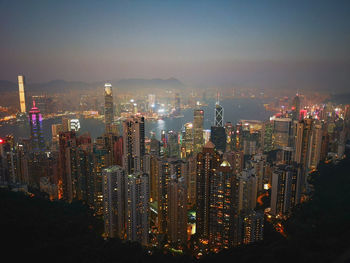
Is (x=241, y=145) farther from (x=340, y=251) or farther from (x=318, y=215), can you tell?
(x=340, y=251)

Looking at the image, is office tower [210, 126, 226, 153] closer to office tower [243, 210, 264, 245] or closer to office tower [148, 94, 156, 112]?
office tower [148, 94, 156, 112]

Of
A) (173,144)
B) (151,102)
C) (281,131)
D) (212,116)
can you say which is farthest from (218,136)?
(151,102)

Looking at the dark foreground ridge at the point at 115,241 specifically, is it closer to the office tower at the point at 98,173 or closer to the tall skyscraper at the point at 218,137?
the office tower at the point at 98,173

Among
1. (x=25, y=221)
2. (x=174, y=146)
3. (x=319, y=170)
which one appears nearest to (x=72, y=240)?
(x=25, y=221)

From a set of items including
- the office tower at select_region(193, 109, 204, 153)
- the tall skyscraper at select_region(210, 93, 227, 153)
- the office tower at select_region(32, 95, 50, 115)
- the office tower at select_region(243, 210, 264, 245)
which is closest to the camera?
the office tower at select_region(243, 210, 264, 245)

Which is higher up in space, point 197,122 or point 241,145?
point 197,122

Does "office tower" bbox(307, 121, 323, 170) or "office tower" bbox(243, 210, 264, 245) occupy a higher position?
"office tower" bbox(307, 121, 323, 170)

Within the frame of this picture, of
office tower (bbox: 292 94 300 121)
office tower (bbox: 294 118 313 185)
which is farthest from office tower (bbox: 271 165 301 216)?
Result: office tower (bbox: 292 94 300 121)
